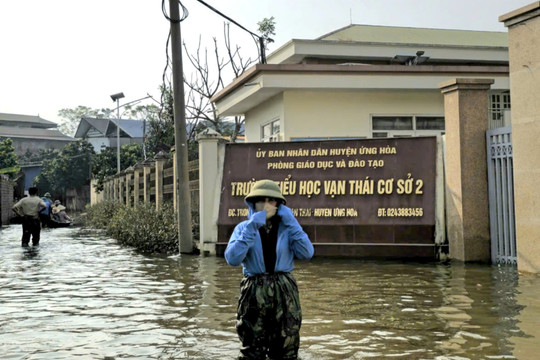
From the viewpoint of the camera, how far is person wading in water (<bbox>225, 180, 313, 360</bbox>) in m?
5.09

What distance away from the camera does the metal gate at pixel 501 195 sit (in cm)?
1191

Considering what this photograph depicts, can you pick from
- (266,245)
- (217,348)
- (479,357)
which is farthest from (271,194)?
(479,357)

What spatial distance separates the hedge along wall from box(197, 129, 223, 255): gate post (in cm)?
2420

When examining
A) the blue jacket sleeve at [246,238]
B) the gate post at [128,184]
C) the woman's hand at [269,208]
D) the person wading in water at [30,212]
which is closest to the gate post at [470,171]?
the woman's hand at [269,208]

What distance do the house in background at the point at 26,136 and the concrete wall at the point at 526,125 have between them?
242 ft

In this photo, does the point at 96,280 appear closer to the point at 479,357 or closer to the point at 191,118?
the point at 479,357

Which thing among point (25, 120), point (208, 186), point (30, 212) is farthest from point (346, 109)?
point (25, 120)

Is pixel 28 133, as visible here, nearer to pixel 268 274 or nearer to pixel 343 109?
pixel 343 109

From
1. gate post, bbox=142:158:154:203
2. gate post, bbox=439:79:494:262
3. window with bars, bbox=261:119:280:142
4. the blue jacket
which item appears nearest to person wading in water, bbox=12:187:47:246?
gate post, bbox=142:158:154:203

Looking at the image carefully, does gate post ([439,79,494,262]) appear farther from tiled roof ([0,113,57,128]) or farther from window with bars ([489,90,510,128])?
tiled roof ([0,113,57,128])

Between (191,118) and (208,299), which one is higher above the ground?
(191,118)

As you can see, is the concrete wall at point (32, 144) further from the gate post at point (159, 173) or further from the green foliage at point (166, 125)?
the gate post at point (159, 173)

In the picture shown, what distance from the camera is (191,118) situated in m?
38.0

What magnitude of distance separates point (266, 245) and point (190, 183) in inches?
481
